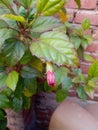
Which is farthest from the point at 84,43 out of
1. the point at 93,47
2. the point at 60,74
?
the point at 60,74

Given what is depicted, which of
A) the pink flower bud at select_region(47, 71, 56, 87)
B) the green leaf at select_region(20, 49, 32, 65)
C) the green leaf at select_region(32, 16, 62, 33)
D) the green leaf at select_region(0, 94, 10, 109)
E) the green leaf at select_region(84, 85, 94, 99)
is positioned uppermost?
the green leaf at select_region(32, 16, 62, 33)

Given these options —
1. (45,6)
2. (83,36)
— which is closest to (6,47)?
(45,6)

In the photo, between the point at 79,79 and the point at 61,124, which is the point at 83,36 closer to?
the point at 79,79

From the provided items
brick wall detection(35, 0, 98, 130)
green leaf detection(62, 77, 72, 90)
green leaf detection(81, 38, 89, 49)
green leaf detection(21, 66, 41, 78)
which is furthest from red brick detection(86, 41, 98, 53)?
green leaf detection(21, 66, 41, 78)

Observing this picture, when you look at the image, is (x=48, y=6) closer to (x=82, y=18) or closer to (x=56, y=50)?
(x=56, y=50)

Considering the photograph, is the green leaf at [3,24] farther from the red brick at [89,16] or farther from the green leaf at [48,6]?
the red brick at [89,16]

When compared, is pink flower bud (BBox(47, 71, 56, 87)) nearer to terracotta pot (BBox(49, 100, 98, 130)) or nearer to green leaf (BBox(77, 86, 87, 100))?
green leaf (BBox(77, 86, 87, 100))

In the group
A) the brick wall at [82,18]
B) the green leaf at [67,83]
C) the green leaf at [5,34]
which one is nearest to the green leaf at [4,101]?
the green leaf at [67,83]
